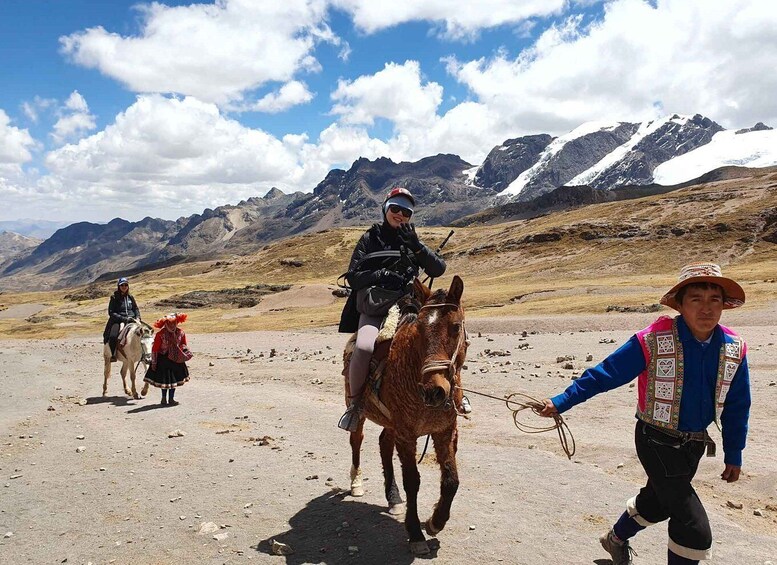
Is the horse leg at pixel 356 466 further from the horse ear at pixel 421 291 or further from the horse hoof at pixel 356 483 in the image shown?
the horse ear at pixel 421 291

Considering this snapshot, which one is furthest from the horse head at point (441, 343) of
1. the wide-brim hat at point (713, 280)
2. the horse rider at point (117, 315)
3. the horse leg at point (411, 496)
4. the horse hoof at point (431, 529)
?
A: the horse rider at point (117, 315)

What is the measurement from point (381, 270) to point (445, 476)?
2.69m

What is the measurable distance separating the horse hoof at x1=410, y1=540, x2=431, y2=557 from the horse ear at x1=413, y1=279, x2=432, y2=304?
9.22ft

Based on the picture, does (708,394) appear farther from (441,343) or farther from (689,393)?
(441,343)

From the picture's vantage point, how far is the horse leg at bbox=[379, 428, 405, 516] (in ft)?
24.1

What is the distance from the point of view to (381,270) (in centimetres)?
705

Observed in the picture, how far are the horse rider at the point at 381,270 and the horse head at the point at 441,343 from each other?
112 centimetres

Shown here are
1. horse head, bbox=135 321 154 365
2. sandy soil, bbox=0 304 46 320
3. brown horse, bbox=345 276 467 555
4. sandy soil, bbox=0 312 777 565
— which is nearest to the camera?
brown horse, bbox=345 276 467 555

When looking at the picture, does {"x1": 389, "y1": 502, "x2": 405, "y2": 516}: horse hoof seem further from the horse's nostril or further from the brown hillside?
the brown hillside

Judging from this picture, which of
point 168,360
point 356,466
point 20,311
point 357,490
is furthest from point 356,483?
point 20,311

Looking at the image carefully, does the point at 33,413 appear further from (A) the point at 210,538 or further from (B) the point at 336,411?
(A) the point at 210,538

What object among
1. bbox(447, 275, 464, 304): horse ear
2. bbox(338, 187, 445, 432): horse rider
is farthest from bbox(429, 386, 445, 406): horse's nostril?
bbox(338, 187, 445, 432): horse rider

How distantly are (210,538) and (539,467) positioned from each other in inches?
209

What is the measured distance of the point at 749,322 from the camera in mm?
27141
